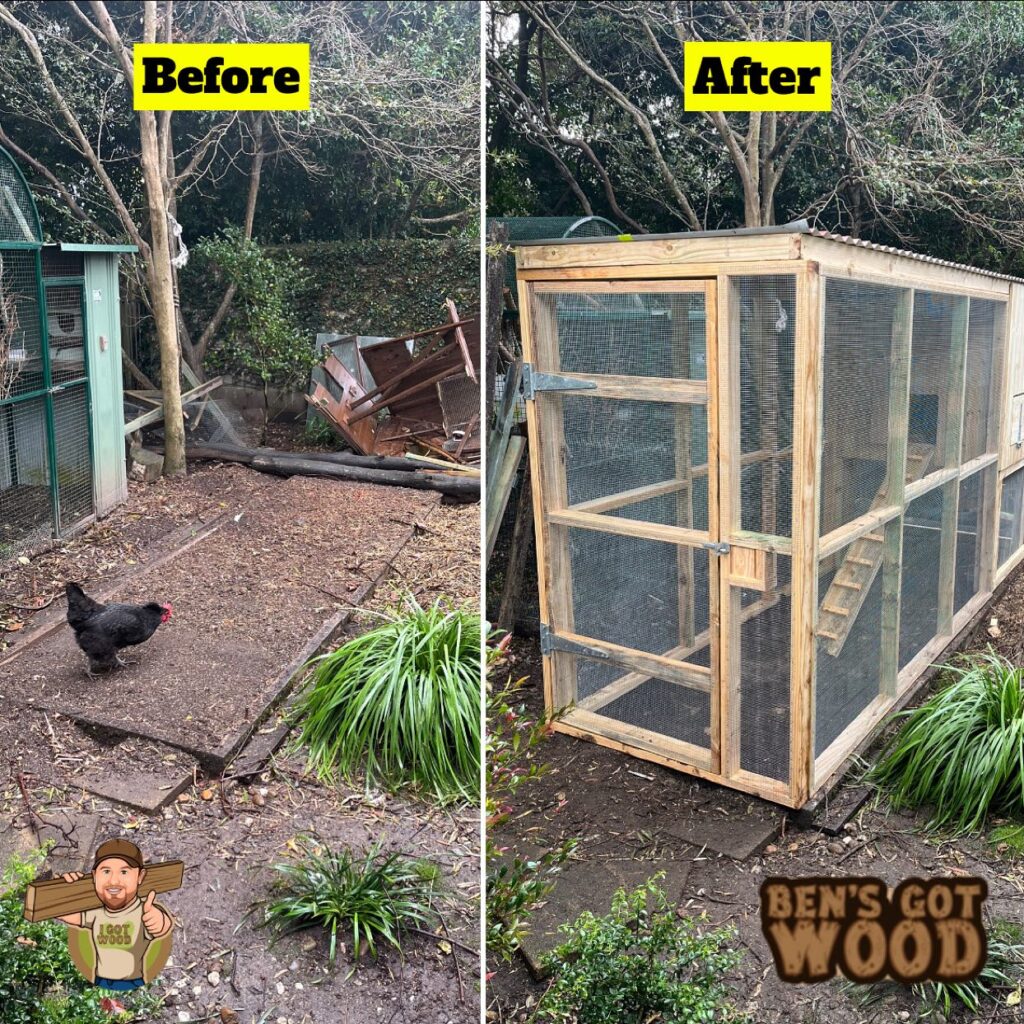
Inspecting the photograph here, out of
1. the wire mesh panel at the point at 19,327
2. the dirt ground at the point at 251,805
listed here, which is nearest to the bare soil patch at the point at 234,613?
the dirt ground at the point at 251,805

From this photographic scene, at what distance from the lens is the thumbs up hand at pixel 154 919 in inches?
56.1

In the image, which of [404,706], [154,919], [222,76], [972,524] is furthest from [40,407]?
[972,524]

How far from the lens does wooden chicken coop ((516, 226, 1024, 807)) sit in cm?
180

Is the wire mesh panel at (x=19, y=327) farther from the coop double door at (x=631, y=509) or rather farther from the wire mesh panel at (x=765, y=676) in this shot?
the wire mesh panel at (x=765, y=676)

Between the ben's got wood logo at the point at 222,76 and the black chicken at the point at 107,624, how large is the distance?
817 millimetres

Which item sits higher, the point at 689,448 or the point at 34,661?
the point at 689,448

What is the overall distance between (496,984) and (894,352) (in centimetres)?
155

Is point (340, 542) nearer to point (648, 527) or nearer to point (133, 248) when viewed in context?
point (133, 248)

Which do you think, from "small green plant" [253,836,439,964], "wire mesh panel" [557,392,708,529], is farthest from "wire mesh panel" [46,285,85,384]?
"wire mesh panel" [557,392,708,529]

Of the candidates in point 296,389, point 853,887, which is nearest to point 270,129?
point 296,389

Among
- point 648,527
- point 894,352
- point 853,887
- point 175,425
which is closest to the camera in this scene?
point 853,887

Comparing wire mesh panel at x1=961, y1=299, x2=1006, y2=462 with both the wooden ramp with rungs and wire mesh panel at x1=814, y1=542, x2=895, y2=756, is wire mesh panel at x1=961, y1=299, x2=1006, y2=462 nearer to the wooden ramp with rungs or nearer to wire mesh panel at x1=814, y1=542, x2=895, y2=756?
the wooden ramp with rungs

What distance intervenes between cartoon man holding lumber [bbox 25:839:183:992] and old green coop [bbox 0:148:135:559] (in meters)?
0.54

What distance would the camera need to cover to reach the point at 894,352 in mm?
1941
